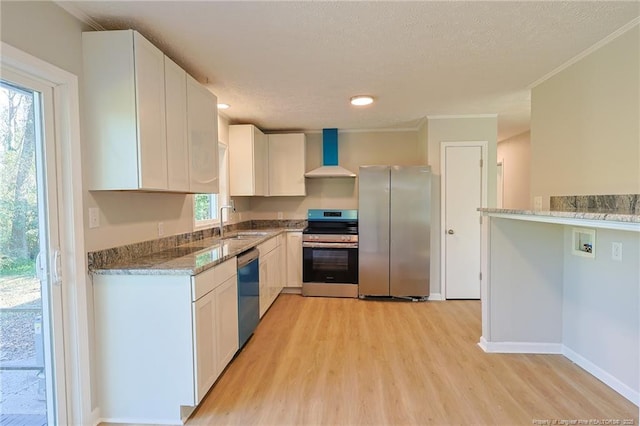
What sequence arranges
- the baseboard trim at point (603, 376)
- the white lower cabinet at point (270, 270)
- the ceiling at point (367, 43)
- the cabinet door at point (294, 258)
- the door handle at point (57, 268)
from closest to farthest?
the door handle at point (57, 268) → the ceiling at point (367, 43) → the baseboard trim at point (603, 376) → the white lower cabinet at point (270, 270) → the cabinet door at point (294, 258)

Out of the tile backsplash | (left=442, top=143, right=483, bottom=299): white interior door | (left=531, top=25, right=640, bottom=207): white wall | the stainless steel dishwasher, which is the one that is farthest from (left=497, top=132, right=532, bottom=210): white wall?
the stainless steel dishwasher

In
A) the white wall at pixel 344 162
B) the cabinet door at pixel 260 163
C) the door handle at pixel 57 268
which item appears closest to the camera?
the door handle at pixel 57 268

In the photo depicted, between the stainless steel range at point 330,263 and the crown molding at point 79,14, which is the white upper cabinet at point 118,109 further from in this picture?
the stainless steel range at point 330,263

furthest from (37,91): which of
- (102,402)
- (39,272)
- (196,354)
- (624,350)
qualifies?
(624,350)

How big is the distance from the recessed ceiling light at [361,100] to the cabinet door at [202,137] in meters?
1.39

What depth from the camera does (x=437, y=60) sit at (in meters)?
2.38

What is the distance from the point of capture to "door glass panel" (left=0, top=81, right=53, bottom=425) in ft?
4.85

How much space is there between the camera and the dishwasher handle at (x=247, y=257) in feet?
8.44

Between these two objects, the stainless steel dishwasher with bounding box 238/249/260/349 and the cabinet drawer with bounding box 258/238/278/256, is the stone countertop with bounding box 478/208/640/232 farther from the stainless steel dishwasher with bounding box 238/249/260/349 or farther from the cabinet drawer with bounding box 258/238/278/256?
the cabinet drawer with bounding box 258/238/278/256

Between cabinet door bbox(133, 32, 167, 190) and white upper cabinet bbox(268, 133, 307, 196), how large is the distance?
2.55 meters

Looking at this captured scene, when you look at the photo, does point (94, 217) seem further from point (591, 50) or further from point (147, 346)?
point (591, 50)

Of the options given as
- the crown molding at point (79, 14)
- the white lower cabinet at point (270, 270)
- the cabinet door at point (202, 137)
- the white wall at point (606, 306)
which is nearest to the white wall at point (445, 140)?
the white wall at point (606, 306)

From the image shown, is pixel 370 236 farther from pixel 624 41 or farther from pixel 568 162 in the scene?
pixel 624 41

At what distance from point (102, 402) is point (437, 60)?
322cm
